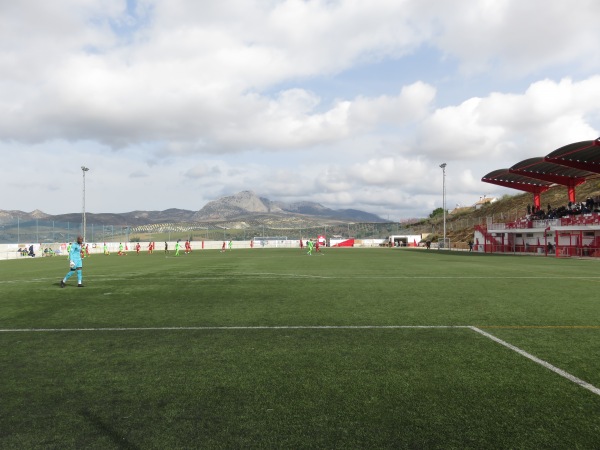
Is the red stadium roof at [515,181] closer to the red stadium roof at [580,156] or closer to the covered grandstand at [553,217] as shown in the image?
the covered grandstand at [553,217]

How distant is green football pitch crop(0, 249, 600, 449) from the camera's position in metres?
3.59

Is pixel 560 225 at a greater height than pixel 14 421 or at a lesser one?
greater

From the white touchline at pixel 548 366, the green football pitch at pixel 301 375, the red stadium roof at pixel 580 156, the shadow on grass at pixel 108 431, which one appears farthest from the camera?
the red stadium roof at pixel 580 156

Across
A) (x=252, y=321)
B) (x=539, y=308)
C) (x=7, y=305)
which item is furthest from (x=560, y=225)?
(x=7, y=305)

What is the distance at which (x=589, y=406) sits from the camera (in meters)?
4.07

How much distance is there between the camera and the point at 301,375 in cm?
502

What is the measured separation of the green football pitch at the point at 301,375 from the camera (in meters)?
3.59

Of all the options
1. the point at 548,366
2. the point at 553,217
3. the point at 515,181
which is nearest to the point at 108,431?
the point at 548,366

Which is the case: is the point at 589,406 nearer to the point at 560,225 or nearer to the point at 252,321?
the point at 252,321

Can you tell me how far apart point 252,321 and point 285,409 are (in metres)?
4.23

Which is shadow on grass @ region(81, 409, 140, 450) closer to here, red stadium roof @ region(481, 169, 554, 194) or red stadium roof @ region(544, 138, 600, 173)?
red stadium roof @ region(544, 138, 600, 173)

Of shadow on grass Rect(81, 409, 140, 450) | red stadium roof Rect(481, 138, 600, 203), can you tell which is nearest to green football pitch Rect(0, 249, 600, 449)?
shadow on grass Rect(81, 409, 140, 450)

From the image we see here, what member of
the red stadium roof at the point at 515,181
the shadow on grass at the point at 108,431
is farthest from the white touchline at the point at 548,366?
the red stadium roof at the point at 515,181

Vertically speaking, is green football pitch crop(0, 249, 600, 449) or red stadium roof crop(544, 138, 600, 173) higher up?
red stadium roof crop(544, 138, 600, 173)
